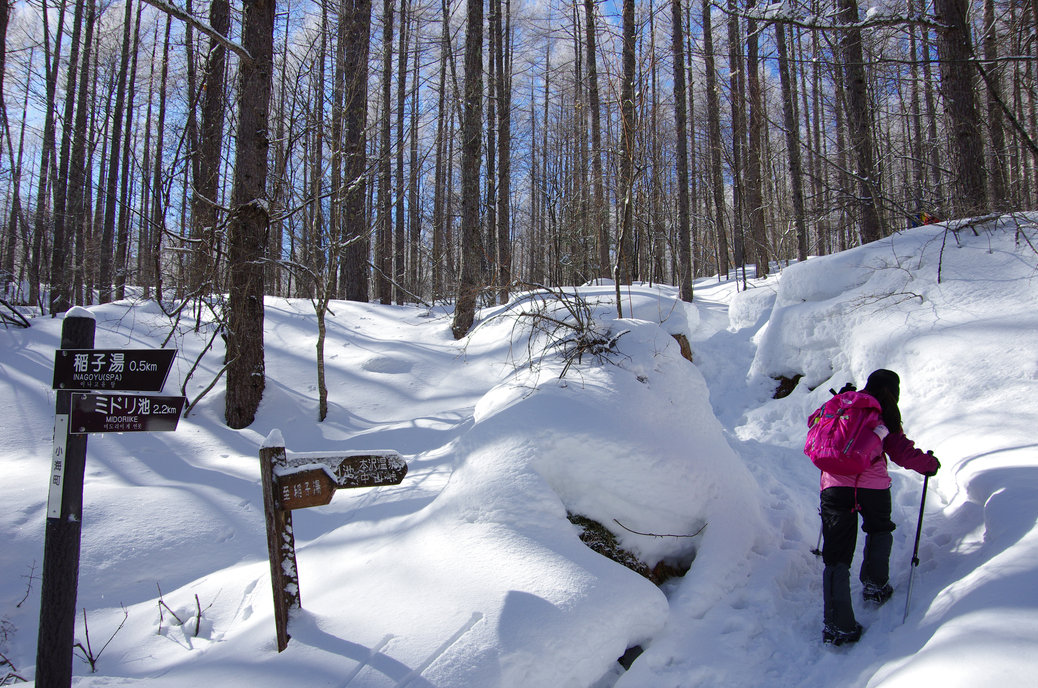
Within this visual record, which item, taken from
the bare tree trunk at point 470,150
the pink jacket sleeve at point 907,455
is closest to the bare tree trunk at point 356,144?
the bare tree trunk at point 470,150

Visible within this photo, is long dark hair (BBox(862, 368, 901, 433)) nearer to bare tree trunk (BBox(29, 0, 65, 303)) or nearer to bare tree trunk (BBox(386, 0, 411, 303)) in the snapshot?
bare tree trunk (BBox(386, 0, 411, 303))

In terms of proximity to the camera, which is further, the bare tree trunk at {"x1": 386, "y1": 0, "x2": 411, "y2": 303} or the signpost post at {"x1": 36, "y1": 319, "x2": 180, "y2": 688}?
the bare tree trunk at {"x1": 386, "y1": 0, "x2": 411, "y2": 303}

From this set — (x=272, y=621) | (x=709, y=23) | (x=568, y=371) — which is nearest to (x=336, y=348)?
(x=568, y=371)

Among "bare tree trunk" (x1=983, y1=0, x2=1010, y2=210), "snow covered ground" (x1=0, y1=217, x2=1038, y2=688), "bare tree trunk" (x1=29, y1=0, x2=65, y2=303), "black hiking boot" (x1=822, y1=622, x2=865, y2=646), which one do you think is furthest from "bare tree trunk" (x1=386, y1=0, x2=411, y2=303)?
"black hiking boot" (x1=822, y1=622, x2=865, y2=646)

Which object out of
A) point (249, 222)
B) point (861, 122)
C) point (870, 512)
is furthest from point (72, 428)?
point (861, 122)

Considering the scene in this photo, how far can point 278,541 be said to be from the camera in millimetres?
2771

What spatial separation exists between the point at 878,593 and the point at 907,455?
0.86 meters

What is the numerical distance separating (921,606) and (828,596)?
460 millimetres

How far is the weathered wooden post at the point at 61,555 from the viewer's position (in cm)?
254

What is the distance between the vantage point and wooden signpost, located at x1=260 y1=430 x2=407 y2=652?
2.70 meters

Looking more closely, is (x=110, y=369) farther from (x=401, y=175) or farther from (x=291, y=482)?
(x=401, y=175)

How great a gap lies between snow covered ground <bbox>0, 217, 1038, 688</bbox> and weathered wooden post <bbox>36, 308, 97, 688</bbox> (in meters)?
0.37

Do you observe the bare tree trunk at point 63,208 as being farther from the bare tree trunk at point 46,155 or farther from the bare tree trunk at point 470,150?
the bare tree trunk at point 470,150

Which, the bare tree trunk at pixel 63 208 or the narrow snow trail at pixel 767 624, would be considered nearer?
the narrow snow trail at pixel 767 624
